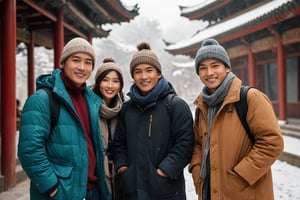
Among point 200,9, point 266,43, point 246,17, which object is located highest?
point 200,9

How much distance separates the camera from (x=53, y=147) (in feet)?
5.34

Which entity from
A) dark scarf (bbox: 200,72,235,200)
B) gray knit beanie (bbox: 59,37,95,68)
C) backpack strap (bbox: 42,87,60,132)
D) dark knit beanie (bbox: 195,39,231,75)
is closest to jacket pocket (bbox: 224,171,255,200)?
dark scarf (bbox: 200,72,235,200)

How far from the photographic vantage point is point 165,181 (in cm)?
182

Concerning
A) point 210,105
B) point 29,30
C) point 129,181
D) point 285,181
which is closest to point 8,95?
point 129,181

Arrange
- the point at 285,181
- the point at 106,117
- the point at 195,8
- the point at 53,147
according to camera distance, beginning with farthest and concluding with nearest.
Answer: the point at 195,8
the point at 285,181
the point at 106,117
the point at 53,147

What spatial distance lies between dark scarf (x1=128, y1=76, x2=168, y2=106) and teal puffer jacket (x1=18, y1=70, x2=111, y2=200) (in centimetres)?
47

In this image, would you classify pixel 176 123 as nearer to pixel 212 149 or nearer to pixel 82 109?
pixel 212 149

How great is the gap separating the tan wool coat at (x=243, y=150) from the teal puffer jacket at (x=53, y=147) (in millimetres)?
906

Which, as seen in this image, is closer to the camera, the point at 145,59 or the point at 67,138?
the point at 67,138

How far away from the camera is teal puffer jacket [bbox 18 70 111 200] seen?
154cm

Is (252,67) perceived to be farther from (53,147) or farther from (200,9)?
(53,147)

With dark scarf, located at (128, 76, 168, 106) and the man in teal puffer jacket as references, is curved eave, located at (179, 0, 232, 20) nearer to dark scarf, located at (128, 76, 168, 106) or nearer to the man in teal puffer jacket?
dark scarf, located at (128, 76, 168, 106)

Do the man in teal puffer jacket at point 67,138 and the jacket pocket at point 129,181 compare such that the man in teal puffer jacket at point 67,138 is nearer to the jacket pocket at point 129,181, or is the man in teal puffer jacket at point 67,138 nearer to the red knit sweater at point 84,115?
the red knit sweater at point 84,115

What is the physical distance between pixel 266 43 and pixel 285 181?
5519 mm
